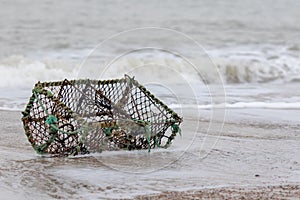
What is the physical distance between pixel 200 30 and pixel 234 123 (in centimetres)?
1273

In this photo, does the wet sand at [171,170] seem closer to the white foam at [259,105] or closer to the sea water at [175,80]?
the sea water at [175,80]

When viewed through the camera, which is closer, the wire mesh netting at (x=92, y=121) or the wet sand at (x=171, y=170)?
the wet sand at (x=171, y=170)

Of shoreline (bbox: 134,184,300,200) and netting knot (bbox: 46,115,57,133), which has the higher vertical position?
netting knot (bbox: 46,115,57,133)

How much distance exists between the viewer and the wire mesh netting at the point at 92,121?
203 inches

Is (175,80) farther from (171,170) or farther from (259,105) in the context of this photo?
(171,170)

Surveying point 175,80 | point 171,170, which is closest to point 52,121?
point 171,170

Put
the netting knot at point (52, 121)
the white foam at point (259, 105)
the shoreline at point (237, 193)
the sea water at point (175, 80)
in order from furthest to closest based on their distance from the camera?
the white foam at point (259, 105) → the netting knot at point (52, 121) → the sea water at point (175, 80) → the shoreline at point (237, 193)

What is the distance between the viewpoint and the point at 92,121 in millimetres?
5328

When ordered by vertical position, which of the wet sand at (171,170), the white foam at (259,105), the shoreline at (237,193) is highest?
the white foam at (259,105)

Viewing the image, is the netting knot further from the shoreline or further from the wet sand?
the shoreline

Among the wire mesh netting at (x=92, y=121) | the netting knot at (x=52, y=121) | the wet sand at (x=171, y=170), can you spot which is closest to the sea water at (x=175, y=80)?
the wet sand at (x=171, y=170)

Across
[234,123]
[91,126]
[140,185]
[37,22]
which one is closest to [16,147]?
[91,126]

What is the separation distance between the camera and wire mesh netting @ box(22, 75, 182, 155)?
5152 millimetres

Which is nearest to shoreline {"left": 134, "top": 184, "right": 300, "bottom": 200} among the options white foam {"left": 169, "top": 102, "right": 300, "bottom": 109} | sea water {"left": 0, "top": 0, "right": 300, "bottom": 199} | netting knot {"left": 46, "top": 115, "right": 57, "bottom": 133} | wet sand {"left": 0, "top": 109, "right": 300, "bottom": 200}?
wet sand {"left": 0, "top": 109, "right": 300, "bottom": 200}
